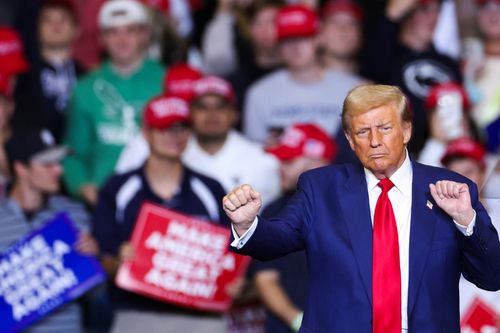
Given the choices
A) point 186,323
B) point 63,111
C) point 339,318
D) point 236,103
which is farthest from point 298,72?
point 339,318

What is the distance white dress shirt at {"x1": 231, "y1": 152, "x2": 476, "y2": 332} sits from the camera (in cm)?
404

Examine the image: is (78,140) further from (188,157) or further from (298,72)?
(298,72)

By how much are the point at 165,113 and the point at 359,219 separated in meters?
3.33

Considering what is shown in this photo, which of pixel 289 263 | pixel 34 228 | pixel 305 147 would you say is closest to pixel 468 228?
pixel 289 263

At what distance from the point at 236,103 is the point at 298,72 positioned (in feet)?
1.70

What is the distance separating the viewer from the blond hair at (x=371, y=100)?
4.02m

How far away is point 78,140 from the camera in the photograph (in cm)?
825

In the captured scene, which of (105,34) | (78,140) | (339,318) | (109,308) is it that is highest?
(339,318)

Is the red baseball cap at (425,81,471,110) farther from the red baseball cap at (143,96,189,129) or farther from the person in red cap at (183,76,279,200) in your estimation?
the red baseball cap at (143,96,189,129)

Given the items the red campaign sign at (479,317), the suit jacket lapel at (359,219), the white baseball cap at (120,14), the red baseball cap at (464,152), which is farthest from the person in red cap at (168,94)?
the suit jacket lapel at (359,219)

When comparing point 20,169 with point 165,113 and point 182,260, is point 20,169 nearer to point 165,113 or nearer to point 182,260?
point 165,113

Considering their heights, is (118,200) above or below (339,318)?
below

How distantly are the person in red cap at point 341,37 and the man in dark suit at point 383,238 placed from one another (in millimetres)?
4750

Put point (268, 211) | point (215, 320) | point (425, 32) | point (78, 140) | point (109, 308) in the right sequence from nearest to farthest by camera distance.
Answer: point (268, 211) → point (215, 320) → point (109, 308) → point (78, 140) → point (425, 32)
